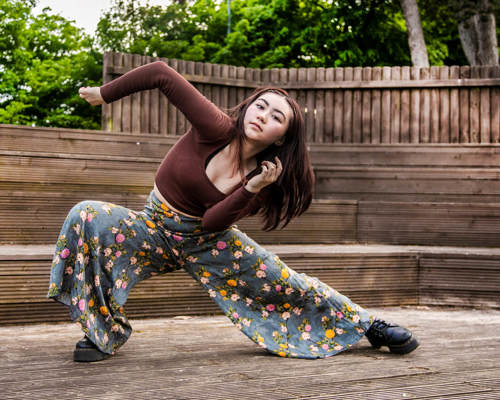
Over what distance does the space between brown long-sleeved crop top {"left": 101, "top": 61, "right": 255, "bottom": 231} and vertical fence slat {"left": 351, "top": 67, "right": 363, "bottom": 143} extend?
159 inches

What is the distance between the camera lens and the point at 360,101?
20.0 ft

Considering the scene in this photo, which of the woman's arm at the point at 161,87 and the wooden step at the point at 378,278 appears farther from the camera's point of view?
the wooden step at the point at 378,278

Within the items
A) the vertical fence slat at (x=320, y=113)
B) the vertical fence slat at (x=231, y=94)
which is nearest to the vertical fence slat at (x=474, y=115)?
the vertical fence slat at (x=320, y=113)

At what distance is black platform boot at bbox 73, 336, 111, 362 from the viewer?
2.08 meters

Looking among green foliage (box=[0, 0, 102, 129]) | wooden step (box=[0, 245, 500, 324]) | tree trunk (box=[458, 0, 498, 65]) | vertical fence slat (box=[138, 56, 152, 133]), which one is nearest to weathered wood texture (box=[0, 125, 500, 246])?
wooden step (box=[0, 245, 500, 324])

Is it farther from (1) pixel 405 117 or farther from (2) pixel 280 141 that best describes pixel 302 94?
(2) pixel 280 141

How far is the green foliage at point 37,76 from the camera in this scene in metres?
11.9

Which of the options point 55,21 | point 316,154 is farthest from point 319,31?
point 316,154

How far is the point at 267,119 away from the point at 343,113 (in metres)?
4.10

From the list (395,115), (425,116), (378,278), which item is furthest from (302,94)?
(378,278)

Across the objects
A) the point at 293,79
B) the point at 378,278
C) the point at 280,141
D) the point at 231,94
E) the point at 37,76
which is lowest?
the point at 378,278

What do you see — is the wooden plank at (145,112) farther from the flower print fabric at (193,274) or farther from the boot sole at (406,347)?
the boot sole at (406,347)

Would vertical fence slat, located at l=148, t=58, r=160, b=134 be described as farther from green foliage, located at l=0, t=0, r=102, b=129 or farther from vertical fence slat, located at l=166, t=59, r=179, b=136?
green foliage, located at l=0, t=0, r=102, b=129

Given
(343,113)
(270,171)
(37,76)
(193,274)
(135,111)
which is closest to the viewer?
(270,171)
